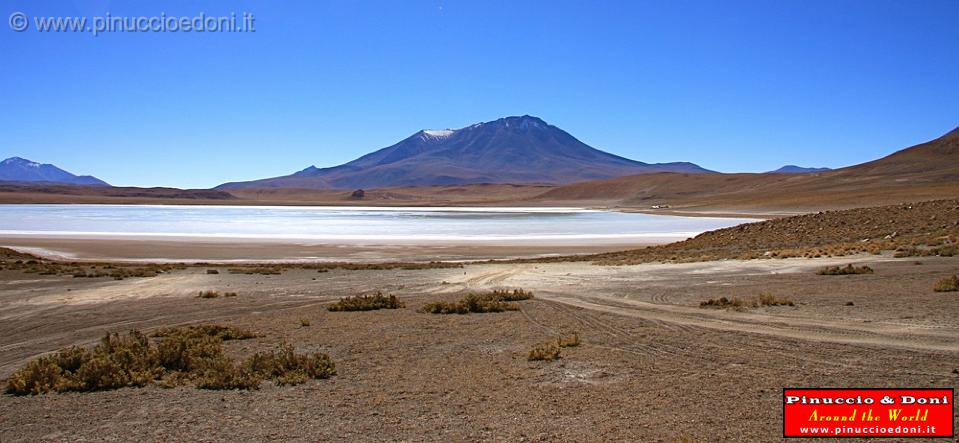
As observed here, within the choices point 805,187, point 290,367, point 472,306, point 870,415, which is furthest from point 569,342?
point 805,187

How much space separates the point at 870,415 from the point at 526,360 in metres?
3.66

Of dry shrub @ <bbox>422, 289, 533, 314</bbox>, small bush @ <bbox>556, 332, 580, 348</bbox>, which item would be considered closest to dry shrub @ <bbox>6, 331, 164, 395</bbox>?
small bush @ <bbox>556, 332, 580, 348</bbox>


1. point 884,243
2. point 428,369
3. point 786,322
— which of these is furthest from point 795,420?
point 884,243

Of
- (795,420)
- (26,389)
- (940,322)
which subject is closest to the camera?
(795,420)

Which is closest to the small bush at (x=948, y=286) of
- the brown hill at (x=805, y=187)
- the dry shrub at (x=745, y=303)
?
the dry shrub at (x=745, y=303)

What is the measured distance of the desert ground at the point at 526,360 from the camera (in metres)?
5.70

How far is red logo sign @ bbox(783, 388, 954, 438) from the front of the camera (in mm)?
5152

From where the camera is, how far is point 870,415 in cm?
534

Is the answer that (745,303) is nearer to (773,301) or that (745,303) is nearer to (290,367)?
(773,301)

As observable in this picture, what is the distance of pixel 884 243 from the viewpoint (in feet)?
71.1

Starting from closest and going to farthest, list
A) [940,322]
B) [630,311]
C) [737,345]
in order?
[737,345], [940,322], [630,311]

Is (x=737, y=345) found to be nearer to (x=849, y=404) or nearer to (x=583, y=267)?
(x=849, y=404)

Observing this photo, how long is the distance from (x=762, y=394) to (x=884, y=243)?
60.4ft

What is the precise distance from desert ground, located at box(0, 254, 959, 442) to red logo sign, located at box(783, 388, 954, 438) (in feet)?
0.70
